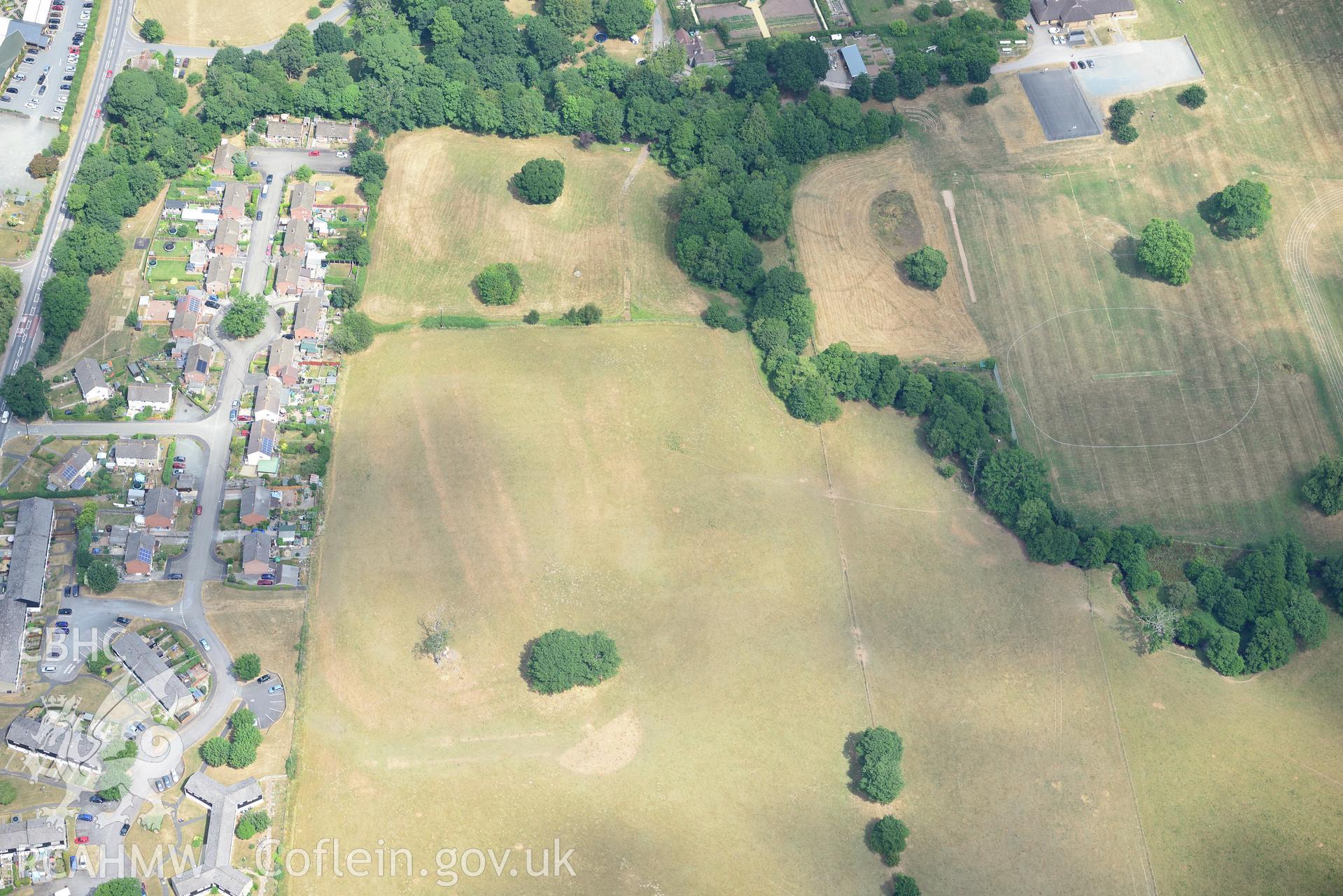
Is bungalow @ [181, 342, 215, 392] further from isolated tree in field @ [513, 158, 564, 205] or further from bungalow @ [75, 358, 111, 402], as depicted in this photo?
isolated tree in field @ [513, 158, 564, 205]

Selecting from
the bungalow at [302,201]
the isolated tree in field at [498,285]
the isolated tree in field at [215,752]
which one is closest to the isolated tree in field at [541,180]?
the isolated tree in field at [498,285]

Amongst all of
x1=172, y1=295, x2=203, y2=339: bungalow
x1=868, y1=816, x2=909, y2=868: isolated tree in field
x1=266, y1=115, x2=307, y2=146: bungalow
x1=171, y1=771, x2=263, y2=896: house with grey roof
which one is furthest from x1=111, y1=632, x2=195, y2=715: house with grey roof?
x1=266, y1=115, x2=307, y2=146: bungalow

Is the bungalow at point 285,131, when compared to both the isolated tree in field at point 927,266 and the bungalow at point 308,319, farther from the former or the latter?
the isolated tree in field at point 927,266

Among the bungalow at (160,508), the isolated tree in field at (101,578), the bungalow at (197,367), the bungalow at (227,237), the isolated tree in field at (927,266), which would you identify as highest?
the bungalow at (227,237)

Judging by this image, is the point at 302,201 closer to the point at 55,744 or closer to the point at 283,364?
the point at 283,364

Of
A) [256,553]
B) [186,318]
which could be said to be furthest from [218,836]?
[186,318]

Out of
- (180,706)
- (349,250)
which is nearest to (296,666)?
(180,706)
